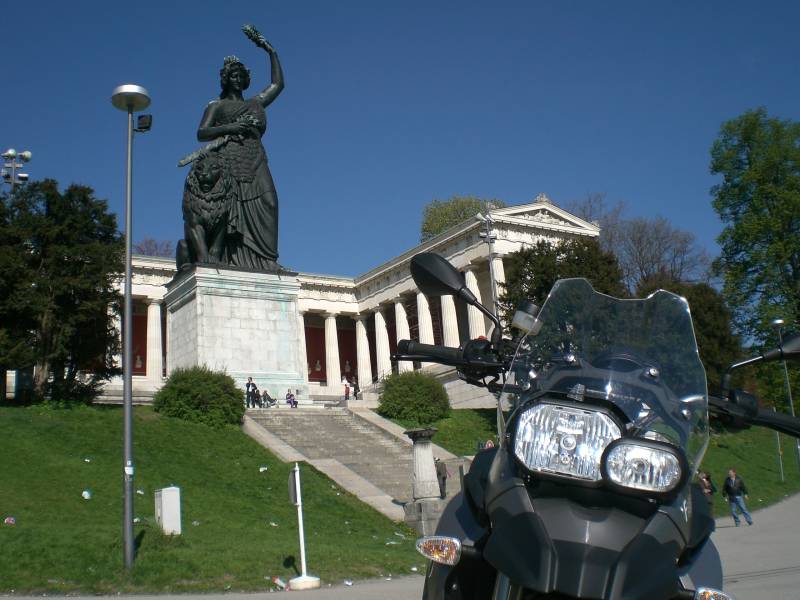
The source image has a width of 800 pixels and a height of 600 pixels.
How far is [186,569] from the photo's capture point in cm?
1009

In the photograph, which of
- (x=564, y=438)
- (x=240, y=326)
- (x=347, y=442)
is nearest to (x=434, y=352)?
(x=564, y=438)

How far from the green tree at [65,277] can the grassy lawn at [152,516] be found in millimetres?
5045

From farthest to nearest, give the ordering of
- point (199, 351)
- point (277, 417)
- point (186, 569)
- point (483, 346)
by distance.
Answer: point (199, 351), point (277, 417), point (186, 569), point (483, 346)

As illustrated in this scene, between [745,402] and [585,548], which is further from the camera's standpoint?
[745,402]

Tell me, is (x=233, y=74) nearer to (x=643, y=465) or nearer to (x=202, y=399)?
(x=202, y=399)

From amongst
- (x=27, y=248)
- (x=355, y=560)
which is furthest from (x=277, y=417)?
(x=355, y=560)

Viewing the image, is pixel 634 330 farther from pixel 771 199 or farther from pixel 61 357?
pixel 771 199

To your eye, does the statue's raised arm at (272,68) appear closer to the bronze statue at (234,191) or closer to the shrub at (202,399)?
the bronze statue at (234,191)

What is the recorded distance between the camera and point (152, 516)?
13.7m

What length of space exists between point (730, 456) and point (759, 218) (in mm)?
12866

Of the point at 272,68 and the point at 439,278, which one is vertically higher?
the point at 272,68

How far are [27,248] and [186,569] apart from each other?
20.2 m

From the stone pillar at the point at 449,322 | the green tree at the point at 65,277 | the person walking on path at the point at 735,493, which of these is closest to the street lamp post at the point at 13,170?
the green tree at the point at 65,277

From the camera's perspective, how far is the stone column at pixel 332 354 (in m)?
65.4
